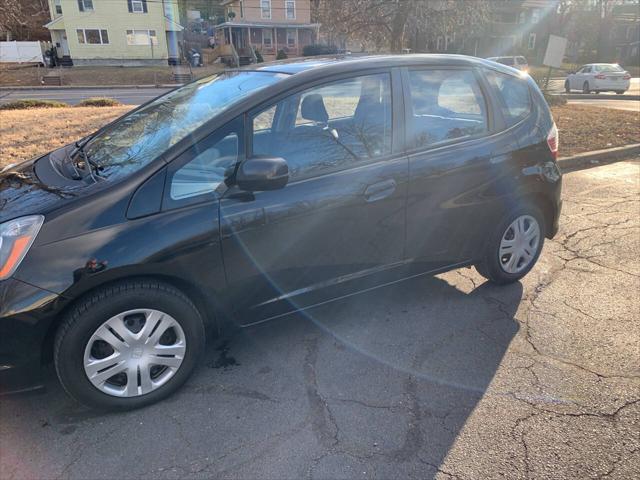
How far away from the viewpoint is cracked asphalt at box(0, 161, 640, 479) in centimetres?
237

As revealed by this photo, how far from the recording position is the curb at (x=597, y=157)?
791 cm

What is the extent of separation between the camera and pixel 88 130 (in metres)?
9.48

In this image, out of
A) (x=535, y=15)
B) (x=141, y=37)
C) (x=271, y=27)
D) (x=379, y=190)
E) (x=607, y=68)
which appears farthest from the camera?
(x=535, y=15)

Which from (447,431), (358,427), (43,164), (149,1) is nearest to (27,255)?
(43,164)

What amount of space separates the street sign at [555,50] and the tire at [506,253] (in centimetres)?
1423

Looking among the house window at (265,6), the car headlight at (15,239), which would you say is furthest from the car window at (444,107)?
the house window at (265,6)

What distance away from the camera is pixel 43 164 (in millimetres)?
3242

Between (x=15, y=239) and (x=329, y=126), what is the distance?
1.89m

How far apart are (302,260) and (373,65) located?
136 centimetres

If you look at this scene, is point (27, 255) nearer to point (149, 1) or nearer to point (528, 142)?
point (528, 142)

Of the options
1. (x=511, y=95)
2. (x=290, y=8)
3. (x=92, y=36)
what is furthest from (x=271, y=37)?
(x=511, y=95)

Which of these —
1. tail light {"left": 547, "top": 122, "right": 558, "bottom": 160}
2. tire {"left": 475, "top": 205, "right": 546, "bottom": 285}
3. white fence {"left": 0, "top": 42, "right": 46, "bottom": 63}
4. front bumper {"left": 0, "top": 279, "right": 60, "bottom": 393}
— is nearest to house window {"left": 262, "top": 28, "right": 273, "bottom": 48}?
white fence {"left": 0, "top": 42, "right": 46, "bottom": 63}

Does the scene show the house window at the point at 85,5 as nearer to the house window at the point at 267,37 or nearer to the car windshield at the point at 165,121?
the house window at the point at 267,37

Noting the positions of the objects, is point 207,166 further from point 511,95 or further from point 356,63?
point 511,95
